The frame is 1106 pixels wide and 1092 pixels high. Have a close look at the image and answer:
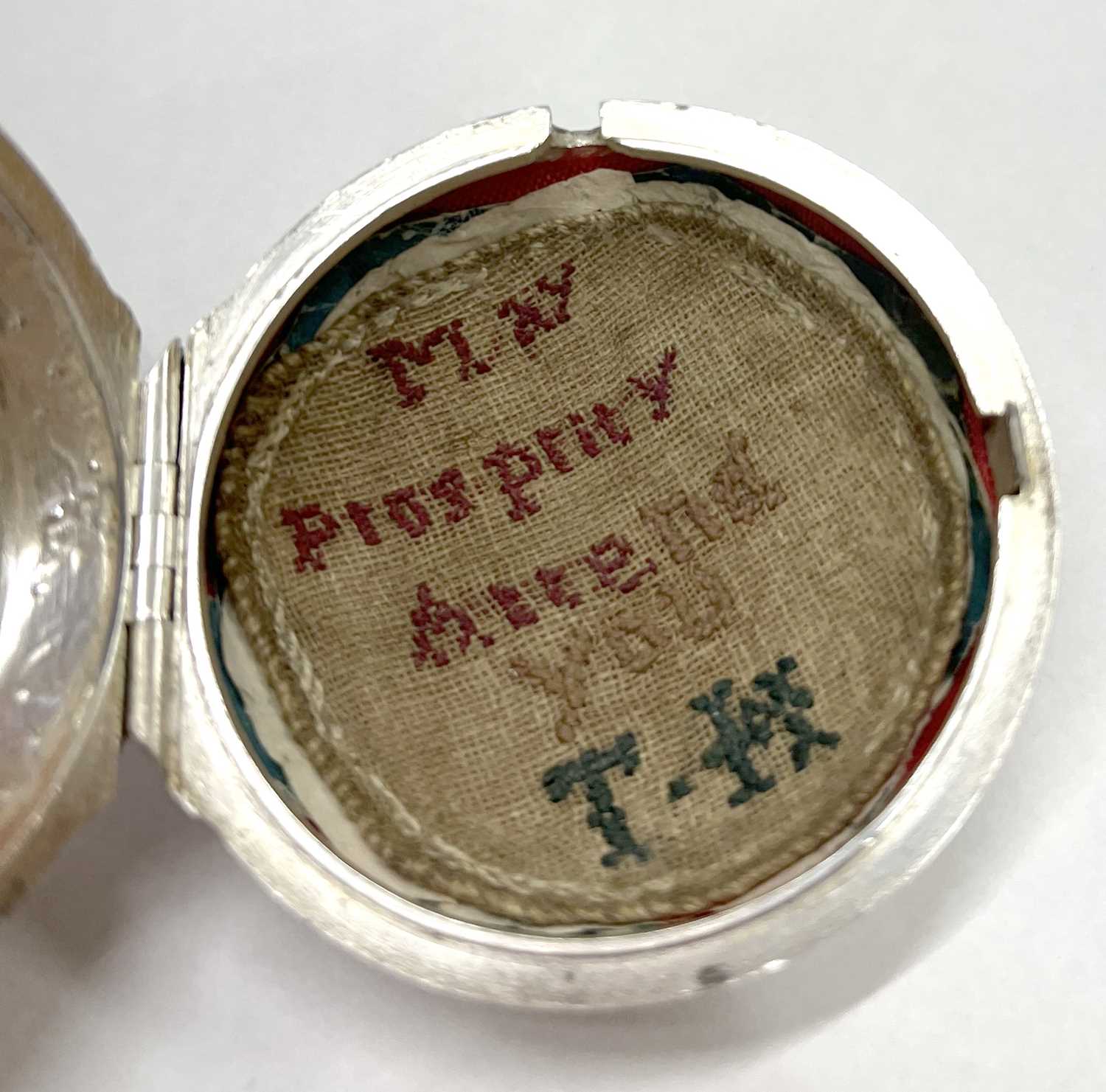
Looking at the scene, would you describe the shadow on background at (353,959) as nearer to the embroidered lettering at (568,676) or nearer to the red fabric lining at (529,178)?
the embroidered lettering at (568,676)

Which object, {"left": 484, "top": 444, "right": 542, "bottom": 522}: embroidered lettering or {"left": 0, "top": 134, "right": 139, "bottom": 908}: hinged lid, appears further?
{"left": 484, "top": 444, "right": 542, "bottom": 522}: embroidered lettering

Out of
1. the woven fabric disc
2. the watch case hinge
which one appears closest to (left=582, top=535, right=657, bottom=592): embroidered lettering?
the woven fabric disc

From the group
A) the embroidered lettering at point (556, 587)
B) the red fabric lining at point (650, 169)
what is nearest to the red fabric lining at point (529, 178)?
the red fabric lining at point (650, 169)

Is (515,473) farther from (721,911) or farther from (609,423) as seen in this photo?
(721,911)

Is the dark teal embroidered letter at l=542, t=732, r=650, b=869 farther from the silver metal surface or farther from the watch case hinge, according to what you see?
the watch case hinge

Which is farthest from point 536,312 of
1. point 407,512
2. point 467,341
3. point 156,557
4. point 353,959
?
point 353,959

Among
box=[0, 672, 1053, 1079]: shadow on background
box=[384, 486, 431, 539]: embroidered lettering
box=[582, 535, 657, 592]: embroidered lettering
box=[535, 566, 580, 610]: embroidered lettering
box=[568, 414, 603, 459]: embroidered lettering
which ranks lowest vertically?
box=[0, 672, 1053, 1079]: shadow on background

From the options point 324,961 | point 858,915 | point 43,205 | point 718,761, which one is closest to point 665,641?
point 718,761

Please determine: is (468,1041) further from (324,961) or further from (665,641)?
(665,641)
